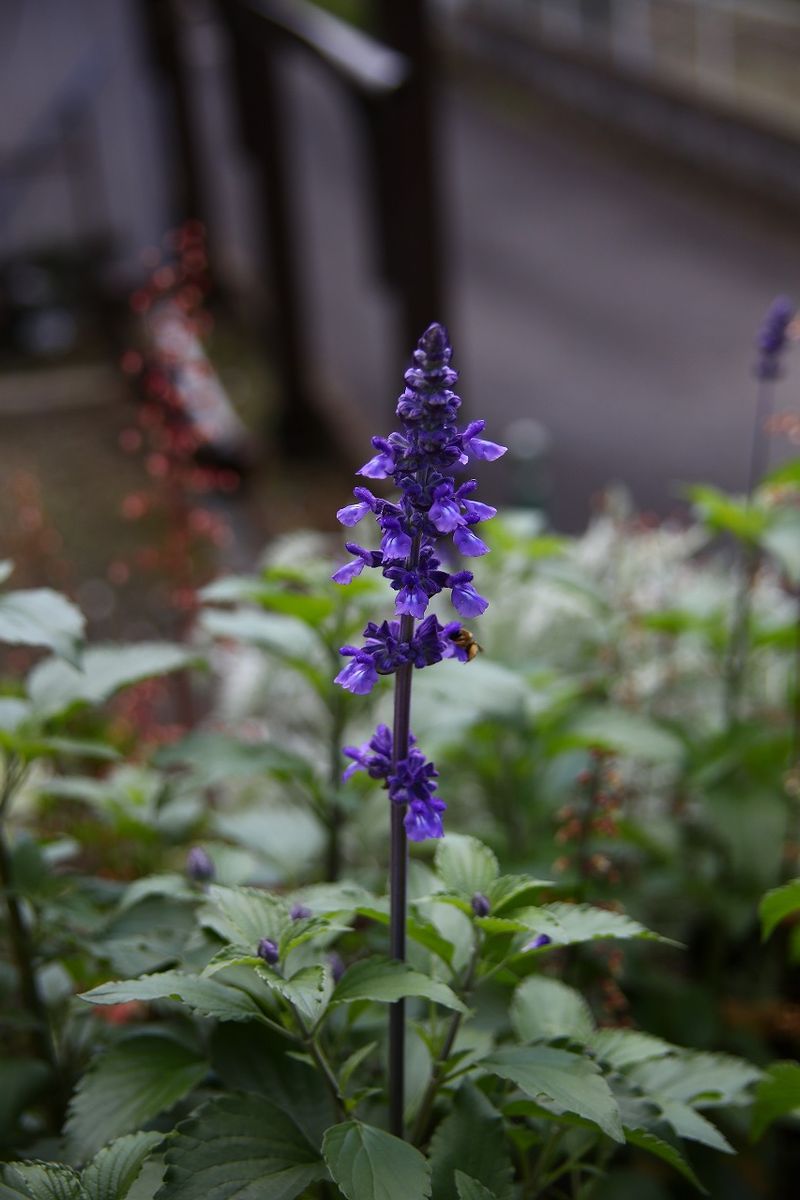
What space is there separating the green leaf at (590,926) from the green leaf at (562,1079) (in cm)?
10

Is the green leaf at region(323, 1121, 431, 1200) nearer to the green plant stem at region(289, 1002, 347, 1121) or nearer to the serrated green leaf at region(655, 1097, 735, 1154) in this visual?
the green plant stem at region(289, 1002, 347, 1121)

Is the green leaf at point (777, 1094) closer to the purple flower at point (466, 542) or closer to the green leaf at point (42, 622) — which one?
the purple flower at point (466, 542)

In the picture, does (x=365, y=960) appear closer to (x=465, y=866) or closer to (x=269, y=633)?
(x=465, y=866)

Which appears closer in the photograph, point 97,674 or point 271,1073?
point 271,1073

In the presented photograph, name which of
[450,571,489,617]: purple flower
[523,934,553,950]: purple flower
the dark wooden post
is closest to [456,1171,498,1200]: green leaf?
[523,934,553,950]: purple flower

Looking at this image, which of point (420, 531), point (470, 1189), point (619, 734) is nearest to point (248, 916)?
point (470, 1189)

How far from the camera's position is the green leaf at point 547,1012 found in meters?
1.35

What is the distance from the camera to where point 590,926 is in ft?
4.00

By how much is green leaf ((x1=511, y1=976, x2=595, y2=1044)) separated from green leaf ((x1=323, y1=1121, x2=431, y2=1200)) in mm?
270

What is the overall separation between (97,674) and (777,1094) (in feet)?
3.08

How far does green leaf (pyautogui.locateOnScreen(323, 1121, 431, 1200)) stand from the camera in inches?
40.5

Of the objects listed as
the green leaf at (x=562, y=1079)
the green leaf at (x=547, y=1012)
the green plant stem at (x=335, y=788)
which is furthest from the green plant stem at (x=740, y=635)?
the green leaf at (x=562, y=1079)

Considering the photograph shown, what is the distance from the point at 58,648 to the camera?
1.43 metres

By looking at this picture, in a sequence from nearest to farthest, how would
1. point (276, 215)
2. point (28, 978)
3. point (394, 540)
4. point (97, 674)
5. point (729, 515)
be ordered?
1. point (394, 540)
2. point (28, 978)
3. point (97, 674)
4. point (729, 515)
5. point (276, 215)
